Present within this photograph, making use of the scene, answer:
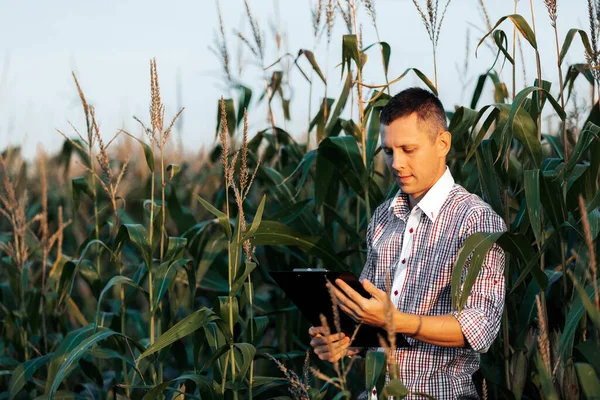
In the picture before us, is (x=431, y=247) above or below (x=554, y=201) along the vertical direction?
below

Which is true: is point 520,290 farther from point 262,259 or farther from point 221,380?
point 262,259

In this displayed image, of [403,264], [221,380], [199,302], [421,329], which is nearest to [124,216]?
[199,302]

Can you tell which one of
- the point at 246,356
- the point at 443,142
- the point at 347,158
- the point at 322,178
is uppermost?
the point at 443,142

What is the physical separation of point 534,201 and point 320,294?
0.71m

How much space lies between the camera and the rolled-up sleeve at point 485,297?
242 centimetres

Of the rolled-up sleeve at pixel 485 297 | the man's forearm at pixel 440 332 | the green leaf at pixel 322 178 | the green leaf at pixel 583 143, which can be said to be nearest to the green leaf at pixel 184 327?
the man's forearm at pixel 440 332

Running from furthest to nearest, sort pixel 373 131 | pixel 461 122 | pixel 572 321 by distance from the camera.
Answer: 1. pixel 373 131
2. pixel 461 122
3. pixel 572 321

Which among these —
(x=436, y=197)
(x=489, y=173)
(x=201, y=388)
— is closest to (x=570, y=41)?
(x=489, y=173)

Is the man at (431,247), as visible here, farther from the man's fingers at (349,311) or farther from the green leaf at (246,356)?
the green leaf at (246,356)

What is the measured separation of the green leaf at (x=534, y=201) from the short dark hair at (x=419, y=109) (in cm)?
32

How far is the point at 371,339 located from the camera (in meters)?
2.61

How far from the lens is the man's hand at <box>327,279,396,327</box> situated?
90.9 inches

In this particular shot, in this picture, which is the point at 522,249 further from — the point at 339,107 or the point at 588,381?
the point at 339,107

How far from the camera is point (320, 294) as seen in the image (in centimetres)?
252
